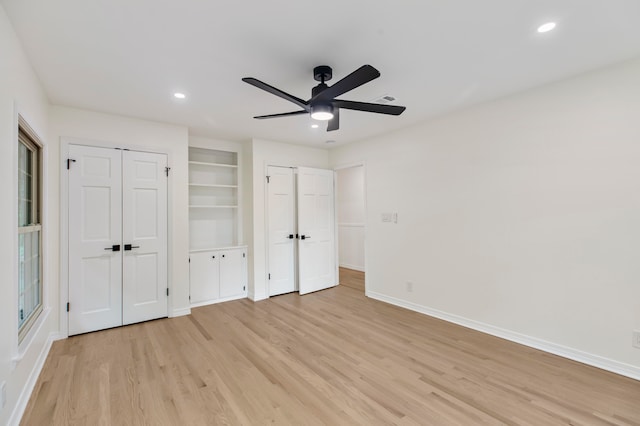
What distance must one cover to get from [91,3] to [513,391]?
3.85 meters

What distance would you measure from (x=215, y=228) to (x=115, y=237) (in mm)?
1524

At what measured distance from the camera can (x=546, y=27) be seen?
2.01 m

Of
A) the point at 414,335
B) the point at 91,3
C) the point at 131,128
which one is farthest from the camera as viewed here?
the point at 131,128

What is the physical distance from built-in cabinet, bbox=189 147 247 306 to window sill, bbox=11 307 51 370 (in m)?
1.68

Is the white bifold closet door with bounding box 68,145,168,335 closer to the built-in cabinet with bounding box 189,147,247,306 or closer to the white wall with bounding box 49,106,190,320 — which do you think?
the white wall with bounding box 49,106,190,320

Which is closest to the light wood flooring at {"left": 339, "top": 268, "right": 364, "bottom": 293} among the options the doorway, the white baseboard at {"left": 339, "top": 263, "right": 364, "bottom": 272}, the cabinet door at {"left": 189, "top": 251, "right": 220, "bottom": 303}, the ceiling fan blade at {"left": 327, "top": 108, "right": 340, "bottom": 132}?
the doorway

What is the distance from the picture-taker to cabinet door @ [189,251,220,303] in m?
4.38

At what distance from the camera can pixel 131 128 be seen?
3.73 meters

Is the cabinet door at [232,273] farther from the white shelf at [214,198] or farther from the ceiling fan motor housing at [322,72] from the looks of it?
the ceiling fan motor housing at [322,72]

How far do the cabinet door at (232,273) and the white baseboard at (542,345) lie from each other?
2617 millimetres

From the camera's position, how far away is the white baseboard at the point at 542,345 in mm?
2488

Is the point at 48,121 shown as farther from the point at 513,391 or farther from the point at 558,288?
the point at 558,288

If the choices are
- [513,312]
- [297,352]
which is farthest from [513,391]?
[297,352]

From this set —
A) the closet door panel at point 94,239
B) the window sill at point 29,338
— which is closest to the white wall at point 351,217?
the closet door panel at point 94,239
